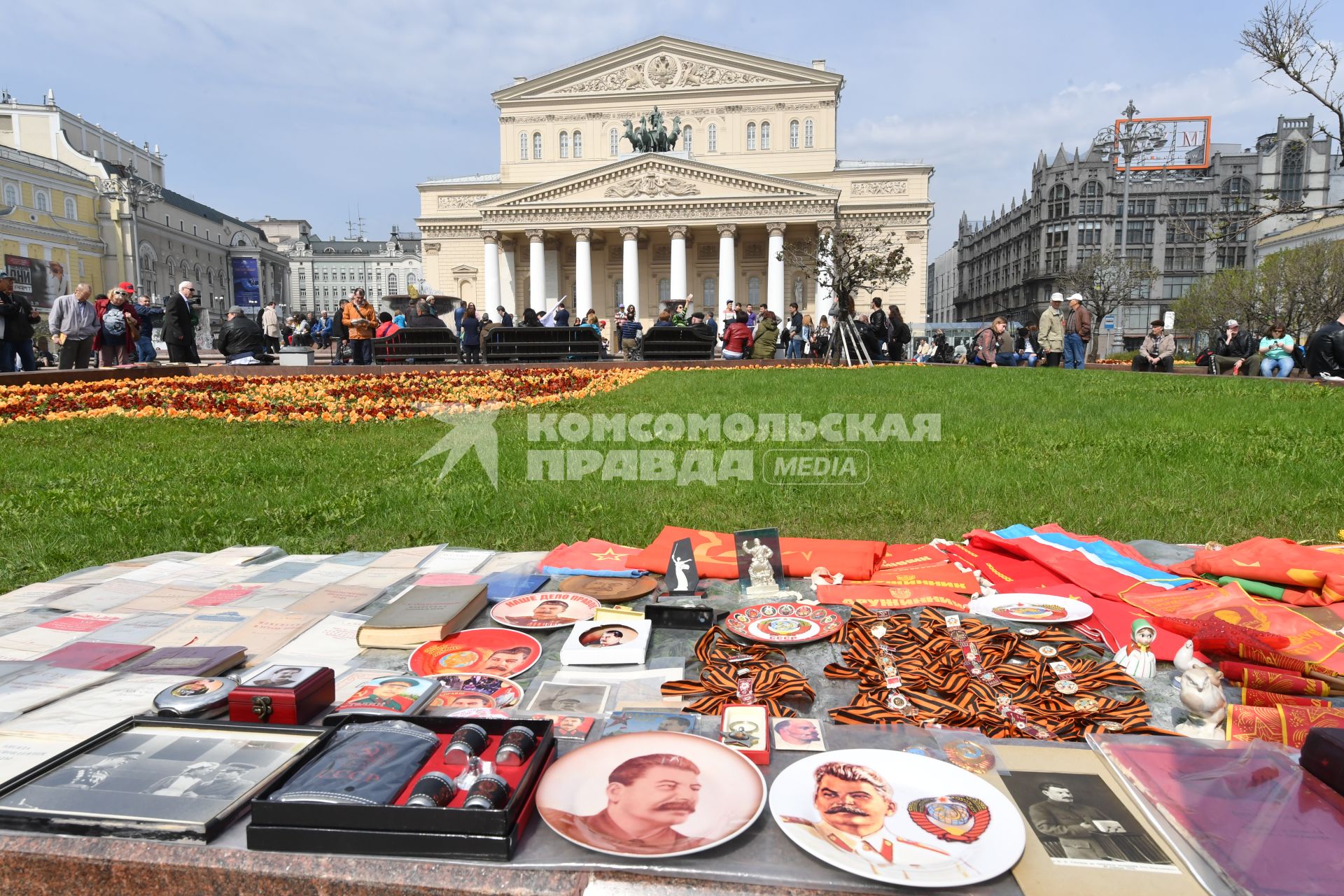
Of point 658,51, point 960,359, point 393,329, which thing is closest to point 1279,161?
point 658,51

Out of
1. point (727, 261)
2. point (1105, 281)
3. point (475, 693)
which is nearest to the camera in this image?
point (475, 693)

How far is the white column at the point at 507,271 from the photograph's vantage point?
54.3 metres

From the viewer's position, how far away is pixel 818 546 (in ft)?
11.4

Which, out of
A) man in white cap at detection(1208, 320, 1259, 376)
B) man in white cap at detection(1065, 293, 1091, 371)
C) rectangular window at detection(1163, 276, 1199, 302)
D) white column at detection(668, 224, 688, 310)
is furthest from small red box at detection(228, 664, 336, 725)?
rectangular window at detection(1163, 276, 1199, 302)

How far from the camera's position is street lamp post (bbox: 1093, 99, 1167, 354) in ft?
112

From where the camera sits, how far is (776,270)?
→ 50.8 m

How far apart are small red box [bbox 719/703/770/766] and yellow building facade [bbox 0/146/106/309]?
6717cm

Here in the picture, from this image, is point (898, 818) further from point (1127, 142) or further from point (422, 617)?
point (1127, 142)

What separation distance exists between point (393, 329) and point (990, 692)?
699 inches

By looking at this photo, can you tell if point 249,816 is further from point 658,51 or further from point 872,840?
point 658,51

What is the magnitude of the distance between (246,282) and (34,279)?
2526 centimetres

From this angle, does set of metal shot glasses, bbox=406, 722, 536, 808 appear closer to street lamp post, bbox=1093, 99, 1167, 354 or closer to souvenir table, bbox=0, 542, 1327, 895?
souvenir table, bbox=0, 542, 1327, 895

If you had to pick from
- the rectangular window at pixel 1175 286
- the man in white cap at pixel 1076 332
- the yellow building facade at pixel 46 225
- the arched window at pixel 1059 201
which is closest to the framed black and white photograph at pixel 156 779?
the man in white cap at pixel 1076 332

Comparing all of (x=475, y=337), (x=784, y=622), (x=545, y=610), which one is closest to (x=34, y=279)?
(x=475, y=337)
